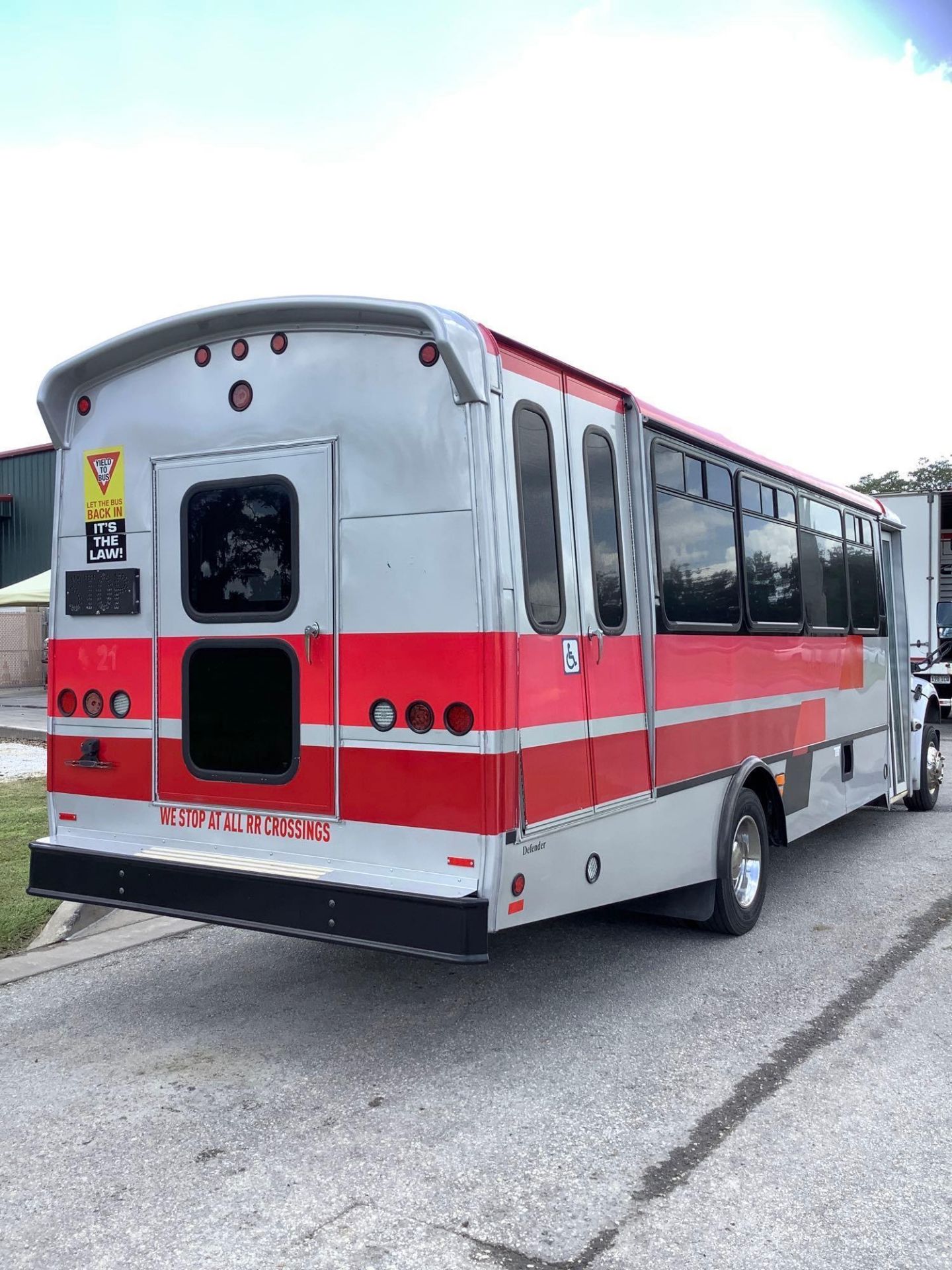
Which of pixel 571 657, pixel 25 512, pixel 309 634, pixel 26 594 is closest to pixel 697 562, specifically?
pixel 571 657

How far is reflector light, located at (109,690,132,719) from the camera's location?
5.27 meters

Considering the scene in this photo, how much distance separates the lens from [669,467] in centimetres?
581

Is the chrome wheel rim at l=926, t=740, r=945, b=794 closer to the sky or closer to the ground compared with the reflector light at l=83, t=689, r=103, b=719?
closer to the ground

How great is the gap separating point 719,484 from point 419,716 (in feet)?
9.20

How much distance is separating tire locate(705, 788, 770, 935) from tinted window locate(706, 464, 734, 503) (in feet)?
5.51

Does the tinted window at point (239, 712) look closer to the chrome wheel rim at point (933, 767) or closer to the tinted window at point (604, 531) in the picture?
the tinted window at point (604, 531)

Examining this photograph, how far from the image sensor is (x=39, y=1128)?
4000mm

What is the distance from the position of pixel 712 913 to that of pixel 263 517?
3231 millimetres

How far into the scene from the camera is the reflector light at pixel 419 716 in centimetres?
444

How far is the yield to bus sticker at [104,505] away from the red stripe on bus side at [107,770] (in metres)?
0.81

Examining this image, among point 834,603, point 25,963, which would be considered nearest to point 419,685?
point 25,963

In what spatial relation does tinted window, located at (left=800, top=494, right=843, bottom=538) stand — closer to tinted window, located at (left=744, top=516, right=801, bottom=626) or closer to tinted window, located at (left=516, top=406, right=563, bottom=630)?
tinted window, located at (left=744, top=516, right=801, bottom=626)

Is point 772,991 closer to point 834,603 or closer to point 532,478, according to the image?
point 532,478

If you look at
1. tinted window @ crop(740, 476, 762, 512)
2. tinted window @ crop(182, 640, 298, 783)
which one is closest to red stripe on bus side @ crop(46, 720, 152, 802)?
tinted window @ crop(182, 640, 298, 783)
